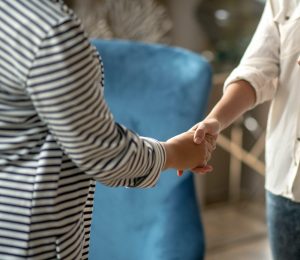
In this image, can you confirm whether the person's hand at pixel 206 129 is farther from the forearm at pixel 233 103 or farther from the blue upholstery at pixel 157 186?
the blue upholstery at pixel 157 186

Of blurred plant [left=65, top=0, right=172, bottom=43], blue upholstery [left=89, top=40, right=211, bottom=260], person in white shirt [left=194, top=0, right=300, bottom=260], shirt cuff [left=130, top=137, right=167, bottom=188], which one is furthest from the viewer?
blurred plant [left=65, top=0, right=172, bottom=43]

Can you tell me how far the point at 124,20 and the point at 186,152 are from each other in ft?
4.41

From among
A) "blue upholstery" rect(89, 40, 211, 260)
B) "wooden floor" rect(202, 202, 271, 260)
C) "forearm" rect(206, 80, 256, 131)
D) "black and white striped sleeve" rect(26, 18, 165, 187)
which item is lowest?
"wooden floor" rect(202, 202, 271, 260)

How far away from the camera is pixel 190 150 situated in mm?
1037

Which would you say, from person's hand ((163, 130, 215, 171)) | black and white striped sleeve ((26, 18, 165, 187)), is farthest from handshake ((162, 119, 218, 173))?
black and white striped sleeve ((26, 18, 165, 187))

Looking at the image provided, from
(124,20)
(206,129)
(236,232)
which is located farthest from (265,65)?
(236,232)

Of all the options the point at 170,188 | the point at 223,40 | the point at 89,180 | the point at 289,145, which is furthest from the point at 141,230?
the point at 223,40

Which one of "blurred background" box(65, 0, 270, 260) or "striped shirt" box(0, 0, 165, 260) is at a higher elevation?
"striped shirt" box(0, 0, 165, 260)

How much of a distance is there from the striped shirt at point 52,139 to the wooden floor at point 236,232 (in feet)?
5.74

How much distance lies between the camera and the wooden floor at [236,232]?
260cm

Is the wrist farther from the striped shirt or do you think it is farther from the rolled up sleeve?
the rolled up sleeve

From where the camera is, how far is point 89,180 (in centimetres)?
92

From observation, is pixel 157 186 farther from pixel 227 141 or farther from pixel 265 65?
pixel 227 141

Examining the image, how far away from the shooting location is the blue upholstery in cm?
151
